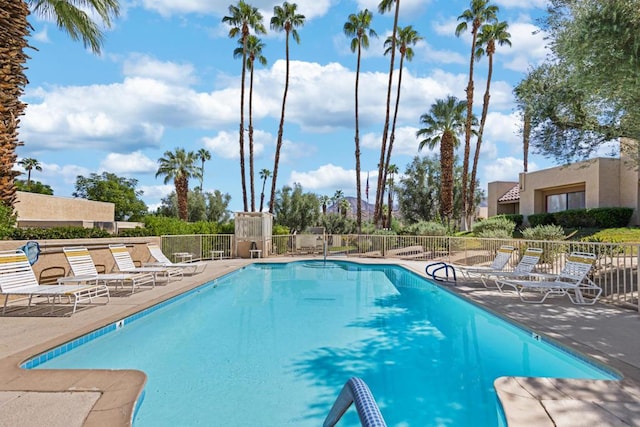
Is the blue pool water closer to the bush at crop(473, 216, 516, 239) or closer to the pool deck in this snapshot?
the pool deck

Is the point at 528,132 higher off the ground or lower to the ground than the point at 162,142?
lower

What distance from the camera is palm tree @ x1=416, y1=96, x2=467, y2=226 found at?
24.6m

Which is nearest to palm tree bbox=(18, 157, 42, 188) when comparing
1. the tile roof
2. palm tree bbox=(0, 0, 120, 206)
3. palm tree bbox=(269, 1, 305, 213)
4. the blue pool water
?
palm tree bbox=(269, 1, 305, 213)

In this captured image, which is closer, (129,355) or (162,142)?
(129,355)

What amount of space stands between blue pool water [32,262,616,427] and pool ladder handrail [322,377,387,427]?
1.79 metres

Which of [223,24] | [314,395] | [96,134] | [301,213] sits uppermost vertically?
[223,24]

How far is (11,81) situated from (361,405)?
10.3m

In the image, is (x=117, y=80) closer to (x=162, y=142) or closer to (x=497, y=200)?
(x=162, y=142)

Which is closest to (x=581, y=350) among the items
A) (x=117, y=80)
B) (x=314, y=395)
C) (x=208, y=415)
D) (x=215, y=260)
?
(x=314, y=395)

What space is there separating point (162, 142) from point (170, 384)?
35043 millimetres

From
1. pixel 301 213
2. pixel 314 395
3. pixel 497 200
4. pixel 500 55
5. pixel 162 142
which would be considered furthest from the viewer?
pixel 162 142

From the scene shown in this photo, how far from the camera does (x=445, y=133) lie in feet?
83.0

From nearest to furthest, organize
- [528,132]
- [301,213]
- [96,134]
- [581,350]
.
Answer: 1. [581,350]
2. [528,132]
3. [96,134]
4. [301,213]

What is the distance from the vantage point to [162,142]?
3641 cm
